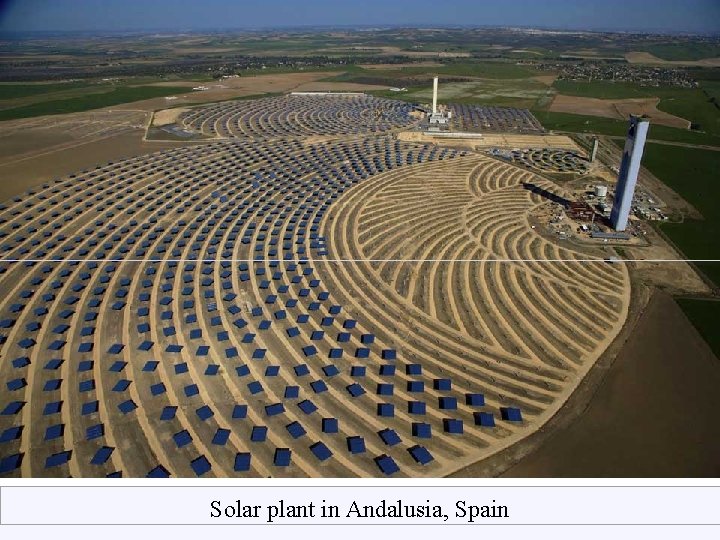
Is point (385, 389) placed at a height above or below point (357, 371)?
below

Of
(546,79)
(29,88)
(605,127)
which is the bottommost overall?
(605,127)

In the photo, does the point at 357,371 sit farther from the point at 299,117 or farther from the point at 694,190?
the point at 299,117

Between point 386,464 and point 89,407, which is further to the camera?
point 89,407

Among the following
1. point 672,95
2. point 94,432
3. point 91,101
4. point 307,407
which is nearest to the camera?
point 94,432

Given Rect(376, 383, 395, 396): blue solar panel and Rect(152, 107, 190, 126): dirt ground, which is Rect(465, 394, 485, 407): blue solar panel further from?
Rect(152, 107, 190, 126): dirt ground

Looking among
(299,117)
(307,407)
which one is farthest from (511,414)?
(299,117)

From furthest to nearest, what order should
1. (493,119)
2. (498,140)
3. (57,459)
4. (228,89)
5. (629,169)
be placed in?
(228,89), (493,119), (498,140), (629,169), (57,459)
